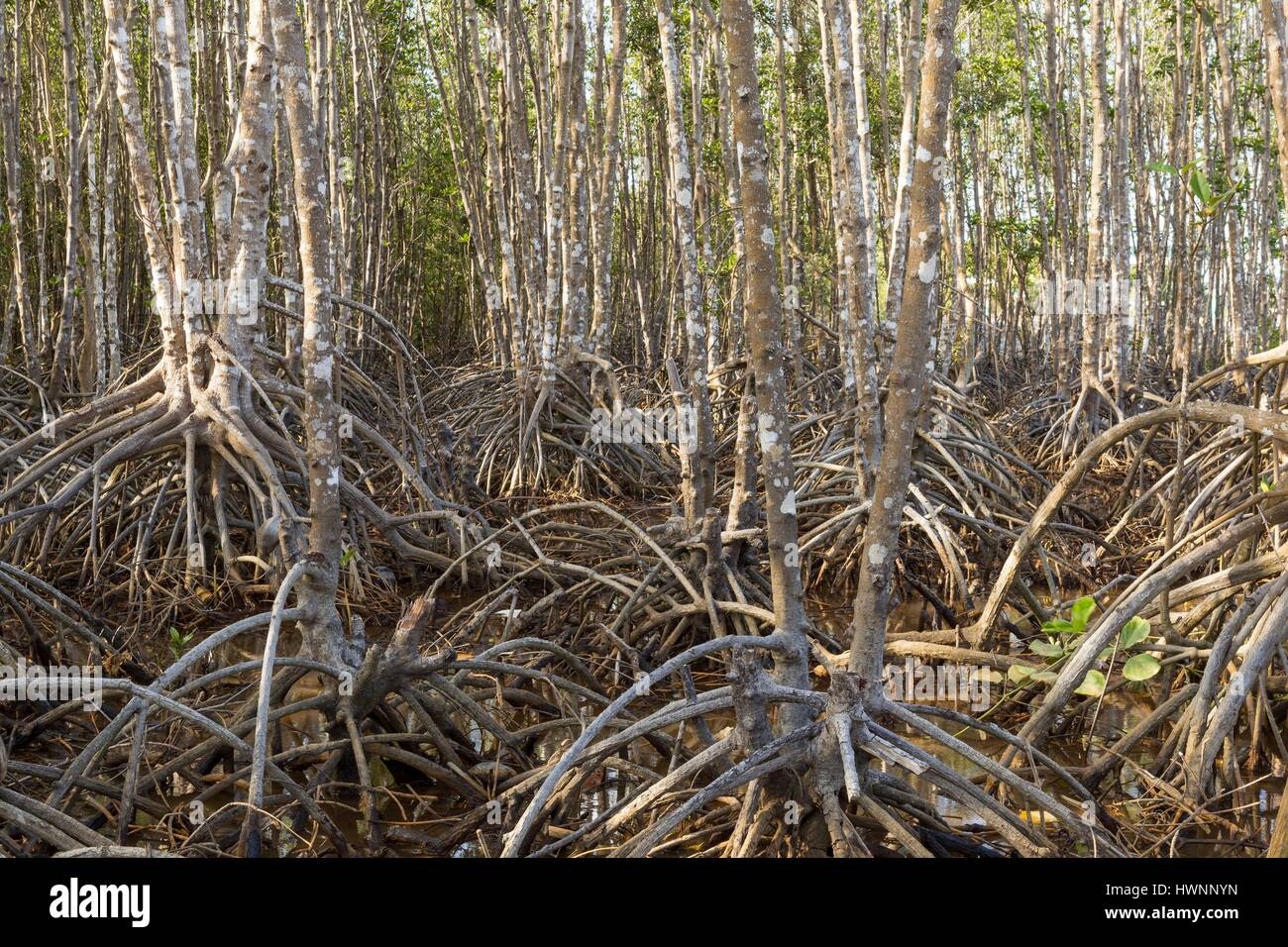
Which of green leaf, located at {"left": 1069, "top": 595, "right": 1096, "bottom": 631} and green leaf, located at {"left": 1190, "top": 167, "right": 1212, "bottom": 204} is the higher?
green leaf, located at {"left": 1190, "top": 167, "right": 1212, "bottom": 204}

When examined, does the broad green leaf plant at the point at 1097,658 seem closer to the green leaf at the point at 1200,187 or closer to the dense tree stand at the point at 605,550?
the dense tree stand at the point at 605,550

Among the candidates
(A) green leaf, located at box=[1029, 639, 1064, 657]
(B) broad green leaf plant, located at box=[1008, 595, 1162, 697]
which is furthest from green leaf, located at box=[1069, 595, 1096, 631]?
(A) green leaf, located at box=[1029, 639, 1064, 657]

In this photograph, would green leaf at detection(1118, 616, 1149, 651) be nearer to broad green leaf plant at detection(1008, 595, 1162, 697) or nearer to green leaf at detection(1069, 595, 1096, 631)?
broad green leaf plant at detection(1008, 595, 1162, 697)

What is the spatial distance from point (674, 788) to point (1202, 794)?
141 centimetres

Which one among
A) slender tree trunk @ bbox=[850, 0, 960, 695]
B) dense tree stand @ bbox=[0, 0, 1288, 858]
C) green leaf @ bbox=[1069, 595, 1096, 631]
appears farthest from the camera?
green leaf @ bbox=[1069, 595, 1096, 631]

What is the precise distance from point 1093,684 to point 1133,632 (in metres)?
0.17

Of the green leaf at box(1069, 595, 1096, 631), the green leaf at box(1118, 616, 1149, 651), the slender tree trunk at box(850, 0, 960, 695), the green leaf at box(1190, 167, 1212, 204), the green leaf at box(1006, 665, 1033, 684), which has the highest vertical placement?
the green leaf at box(1190, 167, 1212, 204)

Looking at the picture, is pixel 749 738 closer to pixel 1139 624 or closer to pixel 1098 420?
pixel 1139 624

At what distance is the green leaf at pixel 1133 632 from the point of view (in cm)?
306

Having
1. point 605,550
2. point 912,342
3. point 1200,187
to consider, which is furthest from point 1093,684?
point 605,550

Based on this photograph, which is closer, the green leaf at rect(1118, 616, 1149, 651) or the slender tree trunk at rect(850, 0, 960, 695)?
the slender tree trunk at rect(850, 0, 960, 695)

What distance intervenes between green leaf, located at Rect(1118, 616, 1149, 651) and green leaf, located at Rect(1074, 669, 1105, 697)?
101 millimetres

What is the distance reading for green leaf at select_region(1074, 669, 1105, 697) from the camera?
120 inches

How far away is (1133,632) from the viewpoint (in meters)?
3.08
